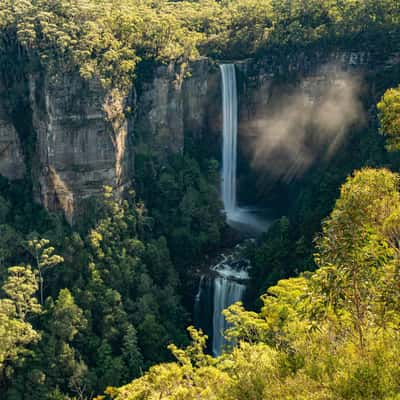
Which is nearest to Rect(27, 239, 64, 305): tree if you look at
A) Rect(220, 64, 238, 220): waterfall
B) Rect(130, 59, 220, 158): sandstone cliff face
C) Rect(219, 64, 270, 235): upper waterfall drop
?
Rect(130, 59, 220, 158): sandstone cliff face

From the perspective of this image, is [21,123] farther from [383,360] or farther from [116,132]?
[383,360]

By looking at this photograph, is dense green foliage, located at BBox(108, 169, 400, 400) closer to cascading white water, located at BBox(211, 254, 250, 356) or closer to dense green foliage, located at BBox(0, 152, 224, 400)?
dense green foliage, located at BBox(0, 152, 224, 400)

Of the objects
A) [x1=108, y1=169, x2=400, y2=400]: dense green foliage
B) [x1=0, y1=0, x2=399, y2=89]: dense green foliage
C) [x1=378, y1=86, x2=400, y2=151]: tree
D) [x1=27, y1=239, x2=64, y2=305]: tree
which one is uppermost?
[x1=0, y1=0, x2=399, y2=89]: dense green foliage

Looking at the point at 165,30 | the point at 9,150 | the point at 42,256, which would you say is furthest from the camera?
the point at 165,30

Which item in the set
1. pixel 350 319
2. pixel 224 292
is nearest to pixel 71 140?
pixel 224 292

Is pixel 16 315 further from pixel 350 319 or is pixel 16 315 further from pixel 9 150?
pixel 350 319

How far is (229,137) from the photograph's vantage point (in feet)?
108

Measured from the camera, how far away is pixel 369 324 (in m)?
10.1

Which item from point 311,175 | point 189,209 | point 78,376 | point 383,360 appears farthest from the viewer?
point 311,175

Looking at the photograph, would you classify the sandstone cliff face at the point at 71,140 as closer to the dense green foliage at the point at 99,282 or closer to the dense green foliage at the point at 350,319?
the dense green foliage at the point at 99,282

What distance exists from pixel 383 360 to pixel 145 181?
22288 millimetres

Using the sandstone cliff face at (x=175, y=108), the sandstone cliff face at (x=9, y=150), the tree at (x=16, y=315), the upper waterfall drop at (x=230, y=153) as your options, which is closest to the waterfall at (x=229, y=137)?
the upper waterfall drop at (x=230, y=153)

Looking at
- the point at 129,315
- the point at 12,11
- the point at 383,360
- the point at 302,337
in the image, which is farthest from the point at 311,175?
the point at 383,360

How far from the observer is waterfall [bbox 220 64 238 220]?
32.7 metres
